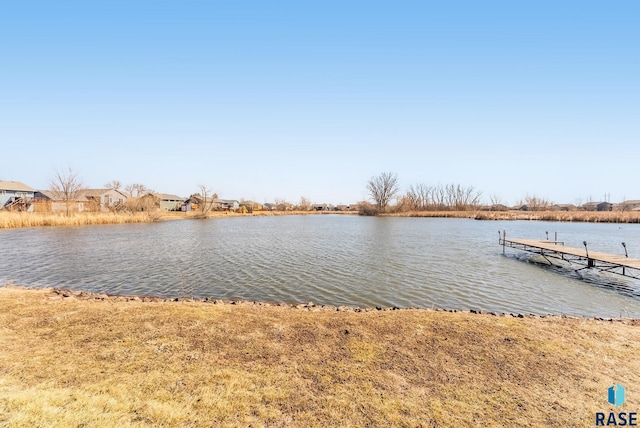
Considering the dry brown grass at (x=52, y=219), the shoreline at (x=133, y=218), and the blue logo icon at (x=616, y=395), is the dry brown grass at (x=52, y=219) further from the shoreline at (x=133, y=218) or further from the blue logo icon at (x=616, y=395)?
the blue logo icon at (x=616, y=395)

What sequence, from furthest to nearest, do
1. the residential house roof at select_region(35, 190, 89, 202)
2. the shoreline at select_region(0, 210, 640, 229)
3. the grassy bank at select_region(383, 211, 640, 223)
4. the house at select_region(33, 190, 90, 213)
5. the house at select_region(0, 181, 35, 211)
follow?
the house at select_region(0, 181, 35, 211)
the residential house roof at select_region(35, 190, 89, 202)
the grassy bank at select_region(383, 211, 640, 223)
the house at select_region(33, 190, 90, 213)
the shoreline at select_region(0, 210, 640, 229)

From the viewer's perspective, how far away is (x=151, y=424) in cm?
338

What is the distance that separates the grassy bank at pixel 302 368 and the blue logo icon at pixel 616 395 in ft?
0.31

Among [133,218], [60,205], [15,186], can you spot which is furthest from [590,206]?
[15,186]

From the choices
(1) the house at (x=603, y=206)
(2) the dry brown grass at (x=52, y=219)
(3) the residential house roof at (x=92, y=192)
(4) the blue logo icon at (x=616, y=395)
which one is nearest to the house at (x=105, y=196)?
(3) the residential house roof at (x=92, y=192)

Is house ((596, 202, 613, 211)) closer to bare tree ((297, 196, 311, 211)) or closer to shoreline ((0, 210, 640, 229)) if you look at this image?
shoreline ((0, 210, 640, 229))

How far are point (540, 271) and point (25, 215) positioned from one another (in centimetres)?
5044

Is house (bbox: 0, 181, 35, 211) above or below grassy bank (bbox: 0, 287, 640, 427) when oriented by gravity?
above

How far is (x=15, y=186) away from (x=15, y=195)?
492 cm

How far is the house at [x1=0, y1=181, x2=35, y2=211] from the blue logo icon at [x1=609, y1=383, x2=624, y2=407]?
6999 cm

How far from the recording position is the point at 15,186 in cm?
6172

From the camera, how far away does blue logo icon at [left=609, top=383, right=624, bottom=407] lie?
4.13 metres

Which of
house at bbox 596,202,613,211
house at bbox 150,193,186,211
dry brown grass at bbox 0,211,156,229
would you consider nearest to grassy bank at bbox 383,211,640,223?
house at bbox 596,202,613,211

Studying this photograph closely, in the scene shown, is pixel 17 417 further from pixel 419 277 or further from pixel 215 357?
pixel 419 277
